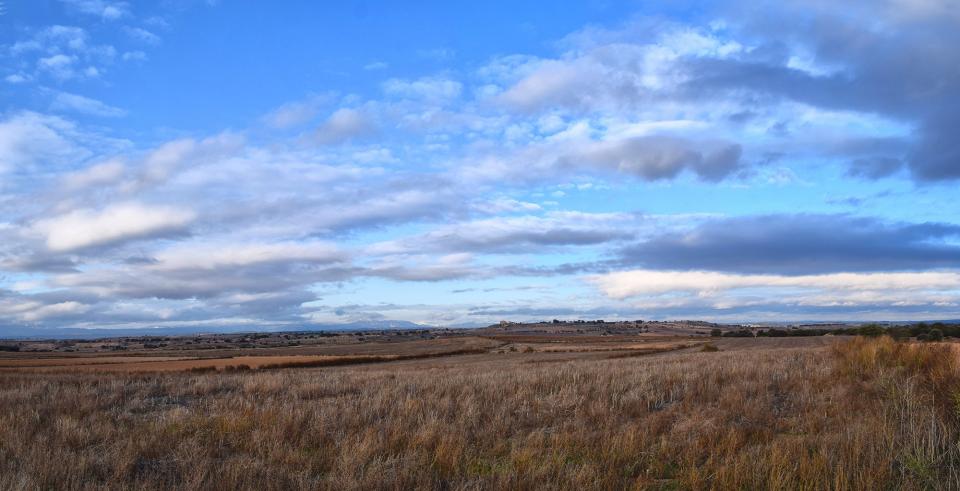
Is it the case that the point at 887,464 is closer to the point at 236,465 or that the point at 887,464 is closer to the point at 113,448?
the point at 236,465

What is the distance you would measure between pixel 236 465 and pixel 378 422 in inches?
149

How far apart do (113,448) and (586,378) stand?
12.4 m

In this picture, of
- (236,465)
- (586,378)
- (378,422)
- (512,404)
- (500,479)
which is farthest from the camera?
(586,378)

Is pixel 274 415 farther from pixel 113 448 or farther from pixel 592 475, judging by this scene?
pixel 592 475

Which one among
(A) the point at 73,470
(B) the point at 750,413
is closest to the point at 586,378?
(B) the point at 750,413

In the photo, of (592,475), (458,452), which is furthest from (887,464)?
(458,452)

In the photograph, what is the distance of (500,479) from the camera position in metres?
7.50

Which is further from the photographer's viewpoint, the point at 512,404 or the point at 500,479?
the point at 512,404

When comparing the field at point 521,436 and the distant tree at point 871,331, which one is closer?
the field at point 521,436

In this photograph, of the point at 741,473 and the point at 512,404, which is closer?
A: the point at 741,473

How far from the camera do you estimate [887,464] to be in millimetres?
7758

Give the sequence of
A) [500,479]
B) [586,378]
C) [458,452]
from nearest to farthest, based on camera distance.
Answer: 1. [500,479]
2. [458,452]
3. [586,378]

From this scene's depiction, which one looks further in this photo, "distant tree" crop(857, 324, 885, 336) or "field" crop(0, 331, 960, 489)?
"distant tree" crop(857, 324, 885, 336)

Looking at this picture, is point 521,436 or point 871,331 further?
point 871,331
